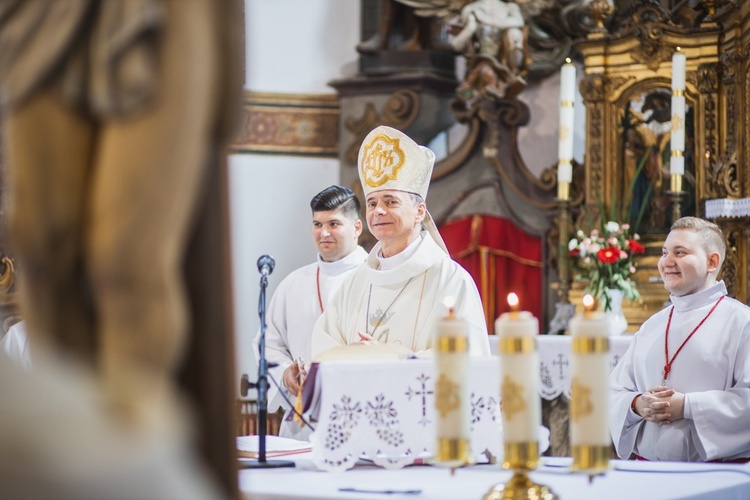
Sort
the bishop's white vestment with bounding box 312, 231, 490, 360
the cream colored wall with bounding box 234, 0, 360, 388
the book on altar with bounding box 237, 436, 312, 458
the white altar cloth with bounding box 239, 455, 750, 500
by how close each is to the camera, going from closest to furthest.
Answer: the white altar cloth with bounding box 239, 455, 750, 500 → the book on altar with bounding box 237, 436, 312, 458 → the bishop's white vestment with bounding box 312, 231, 490, 360 → the cream colored wall with bounding box 234, 0, 360, 388

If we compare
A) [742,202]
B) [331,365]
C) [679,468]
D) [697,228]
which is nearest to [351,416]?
[331,365]

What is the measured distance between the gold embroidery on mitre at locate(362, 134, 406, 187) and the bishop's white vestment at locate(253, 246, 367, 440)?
53.3 inches

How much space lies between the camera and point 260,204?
11031 millimetres

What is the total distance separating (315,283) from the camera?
22.9 ft

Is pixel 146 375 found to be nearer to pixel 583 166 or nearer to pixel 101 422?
pixel 101 422

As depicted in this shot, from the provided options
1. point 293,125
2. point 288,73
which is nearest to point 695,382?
point 293,125

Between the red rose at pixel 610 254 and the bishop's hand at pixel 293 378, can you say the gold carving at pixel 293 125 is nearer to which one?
the red rose at pixel 610 254

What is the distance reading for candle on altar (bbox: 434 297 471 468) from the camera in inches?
112

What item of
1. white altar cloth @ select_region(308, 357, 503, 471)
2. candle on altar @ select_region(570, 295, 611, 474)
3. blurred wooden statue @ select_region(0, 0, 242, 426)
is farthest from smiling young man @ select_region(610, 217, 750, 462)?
blurred wooden statue @ select_region(0, 0, 242, 426)

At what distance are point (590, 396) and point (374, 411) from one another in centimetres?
127

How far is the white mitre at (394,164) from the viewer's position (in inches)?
212

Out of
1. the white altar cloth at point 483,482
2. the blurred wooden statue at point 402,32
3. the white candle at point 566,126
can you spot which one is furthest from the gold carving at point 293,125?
the white altar cloth at point 483,482

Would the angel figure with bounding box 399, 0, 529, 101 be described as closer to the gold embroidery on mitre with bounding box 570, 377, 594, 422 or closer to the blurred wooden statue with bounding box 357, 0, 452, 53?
the blurred wooden statue with bounding box 357, 0, 452, 53

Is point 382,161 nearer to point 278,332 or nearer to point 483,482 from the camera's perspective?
point 278,332
